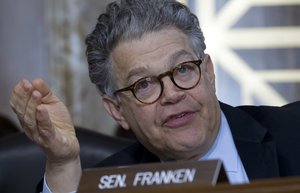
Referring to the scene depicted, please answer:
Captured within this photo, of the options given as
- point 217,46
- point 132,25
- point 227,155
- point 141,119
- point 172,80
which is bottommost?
point 217,46

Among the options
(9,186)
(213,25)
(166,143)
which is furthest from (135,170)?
(213,25)

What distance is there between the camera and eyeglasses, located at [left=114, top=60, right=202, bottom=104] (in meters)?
2.48

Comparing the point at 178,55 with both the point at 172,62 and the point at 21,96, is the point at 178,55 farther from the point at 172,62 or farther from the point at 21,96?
the point at 21,96

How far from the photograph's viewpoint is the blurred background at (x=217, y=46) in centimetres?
474

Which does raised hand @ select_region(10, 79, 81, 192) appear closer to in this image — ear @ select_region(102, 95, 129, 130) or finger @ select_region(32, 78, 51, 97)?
finger @ select_region(32, 78, 51, 97)

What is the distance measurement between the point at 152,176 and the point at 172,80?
577mm

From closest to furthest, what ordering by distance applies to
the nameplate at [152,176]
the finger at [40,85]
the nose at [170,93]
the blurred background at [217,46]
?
1. the nameplate at [152,176]
2. the finger at [40,85]
3. the nose at [170,93]
4. the blurred background at [217,46]

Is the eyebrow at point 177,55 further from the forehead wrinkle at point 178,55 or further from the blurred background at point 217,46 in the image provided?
the blurred background at point 217,46

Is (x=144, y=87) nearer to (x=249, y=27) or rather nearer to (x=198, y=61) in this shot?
(x=198, y=61)

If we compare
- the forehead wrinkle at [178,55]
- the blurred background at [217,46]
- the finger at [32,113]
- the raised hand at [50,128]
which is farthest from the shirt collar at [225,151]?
the blurred background at [217,46]

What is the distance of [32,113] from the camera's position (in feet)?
7.77

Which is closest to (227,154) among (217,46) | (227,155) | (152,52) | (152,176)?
(227,155)

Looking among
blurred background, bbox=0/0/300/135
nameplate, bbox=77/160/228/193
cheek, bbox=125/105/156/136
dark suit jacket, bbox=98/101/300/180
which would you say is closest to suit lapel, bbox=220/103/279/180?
dark suit jacket, bbox=98/101/300/180

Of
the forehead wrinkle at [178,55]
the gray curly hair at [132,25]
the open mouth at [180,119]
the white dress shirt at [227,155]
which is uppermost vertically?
the gray curly hair at [132,25]
